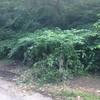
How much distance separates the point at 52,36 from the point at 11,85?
2047mm

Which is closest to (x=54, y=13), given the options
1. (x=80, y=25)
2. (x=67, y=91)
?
(x=80, y=25)

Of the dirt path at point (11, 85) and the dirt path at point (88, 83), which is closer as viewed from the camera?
the dirt path at point (11, 85)

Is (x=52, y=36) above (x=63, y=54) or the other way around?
above

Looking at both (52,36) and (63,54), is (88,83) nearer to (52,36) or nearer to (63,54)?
(63,54)

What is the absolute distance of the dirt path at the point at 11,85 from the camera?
7578 mm

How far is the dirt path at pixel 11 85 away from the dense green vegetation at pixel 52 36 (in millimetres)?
428

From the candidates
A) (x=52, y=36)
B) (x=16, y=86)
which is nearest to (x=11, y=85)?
(x=16, y=86)

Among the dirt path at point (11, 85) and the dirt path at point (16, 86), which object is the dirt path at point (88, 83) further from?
the dirt path at point (11, 85)

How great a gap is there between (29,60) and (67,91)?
304cm

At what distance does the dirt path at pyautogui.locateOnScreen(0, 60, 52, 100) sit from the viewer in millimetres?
7578

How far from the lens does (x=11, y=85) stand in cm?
862

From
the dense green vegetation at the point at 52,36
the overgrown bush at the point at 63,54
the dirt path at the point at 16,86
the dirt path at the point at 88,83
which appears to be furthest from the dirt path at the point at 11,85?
the dirt path at the point at 88,83

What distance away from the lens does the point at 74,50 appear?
9.20 meters

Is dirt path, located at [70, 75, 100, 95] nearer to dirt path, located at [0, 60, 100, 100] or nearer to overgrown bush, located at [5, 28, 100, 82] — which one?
dirt path, located at [0, 60, 100, 100]
